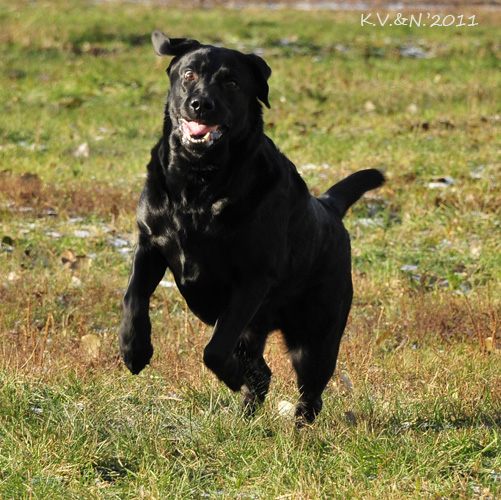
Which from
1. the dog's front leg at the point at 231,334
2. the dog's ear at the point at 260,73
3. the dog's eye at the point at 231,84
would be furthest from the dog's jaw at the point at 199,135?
the dog's front leg at the point at 231,334

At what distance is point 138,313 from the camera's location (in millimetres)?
3506

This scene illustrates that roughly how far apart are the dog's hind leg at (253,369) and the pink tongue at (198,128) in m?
0.87

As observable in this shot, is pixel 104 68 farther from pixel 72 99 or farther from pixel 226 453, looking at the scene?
pixel 226 453

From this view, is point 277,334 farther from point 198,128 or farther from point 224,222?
point 198,128

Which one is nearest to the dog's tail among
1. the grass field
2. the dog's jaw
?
the grass field

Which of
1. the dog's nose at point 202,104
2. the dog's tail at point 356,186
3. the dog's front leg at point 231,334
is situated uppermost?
the dog's nose at point 202,104

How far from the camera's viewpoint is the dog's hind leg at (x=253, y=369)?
3787 mm

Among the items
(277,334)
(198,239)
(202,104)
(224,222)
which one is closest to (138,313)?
(198,239)

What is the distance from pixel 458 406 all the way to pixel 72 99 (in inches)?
360

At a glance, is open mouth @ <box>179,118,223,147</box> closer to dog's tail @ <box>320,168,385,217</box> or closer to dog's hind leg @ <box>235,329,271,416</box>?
dog's hind leg @ <box>235,329,271,416</box>

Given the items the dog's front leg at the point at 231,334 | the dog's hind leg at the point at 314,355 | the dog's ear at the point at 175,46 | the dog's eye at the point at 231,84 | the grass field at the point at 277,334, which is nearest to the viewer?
the grass field at the point at 277,334

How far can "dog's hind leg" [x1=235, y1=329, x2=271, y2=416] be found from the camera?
3.79m

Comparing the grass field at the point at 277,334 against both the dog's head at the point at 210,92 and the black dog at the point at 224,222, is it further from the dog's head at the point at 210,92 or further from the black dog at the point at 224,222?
the dog's head at the point at 210,92

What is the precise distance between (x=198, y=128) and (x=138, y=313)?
77 cm
